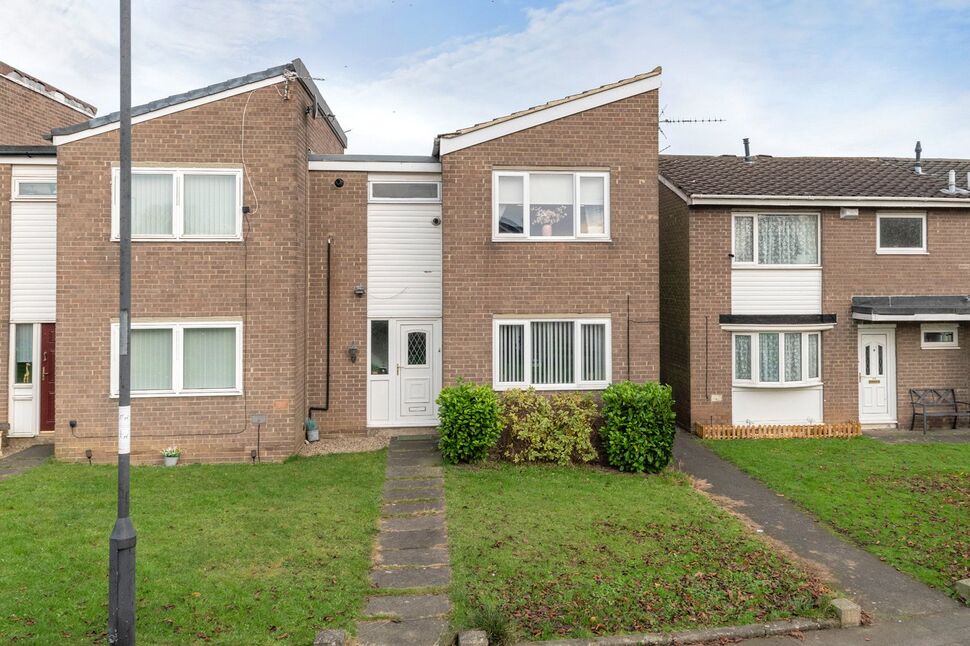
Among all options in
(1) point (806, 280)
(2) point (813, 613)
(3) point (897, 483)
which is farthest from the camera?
(1) point (806, 280)

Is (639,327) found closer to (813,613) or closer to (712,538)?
(712,538)

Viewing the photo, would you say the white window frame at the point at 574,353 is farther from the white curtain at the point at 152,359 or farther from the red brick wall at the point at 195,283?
the white curtain at the point at 152,359

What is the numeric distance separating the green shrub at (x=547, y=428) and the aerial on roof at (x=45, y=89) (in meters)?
14.6

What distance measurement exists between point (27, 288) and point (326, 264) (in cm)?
605

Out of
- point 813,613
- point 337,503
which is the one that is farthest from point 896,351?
point 337,503

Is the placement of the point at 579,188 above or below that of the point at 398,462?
above

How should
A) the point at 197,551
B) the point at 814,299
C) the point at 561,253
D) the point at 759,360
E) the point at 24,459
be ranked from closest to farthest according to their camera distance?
the point at 197,551 < the point at 24,459 < the point at 561,253 < the point at 759,360 < the point at 814,299

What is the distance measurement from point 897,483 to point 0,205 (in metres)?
17.4

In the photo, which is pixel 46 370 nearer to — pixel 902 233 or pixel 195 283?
pixel 195 283

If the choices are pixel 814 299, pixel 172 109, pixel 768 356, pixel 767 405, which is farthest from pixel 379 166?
pixel 814 299

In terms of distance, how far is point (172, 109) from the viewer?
441 inches

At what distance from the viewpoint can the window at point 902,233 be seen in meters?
14.9

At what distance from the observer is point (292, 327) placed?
452 inches

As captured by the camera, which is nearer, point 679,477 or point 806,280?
point 679,477
